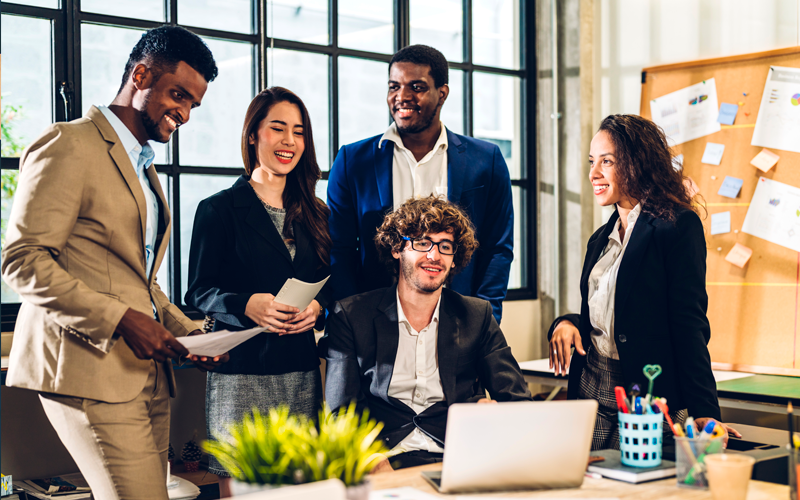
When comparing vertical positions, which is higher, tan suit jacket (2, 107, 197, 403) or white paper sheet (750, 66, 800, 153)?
white paper sheet (750, 66, 800, 153)

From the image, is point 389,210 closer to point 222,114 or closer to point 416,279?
point 416,279

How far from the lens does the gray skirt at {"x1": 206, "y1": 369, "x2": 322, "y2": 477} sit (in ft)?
6.72

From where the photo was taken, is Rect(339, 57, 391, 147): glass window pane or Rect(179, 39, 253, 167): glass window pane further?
Rect(339, 57, 391, 147): glass window pane

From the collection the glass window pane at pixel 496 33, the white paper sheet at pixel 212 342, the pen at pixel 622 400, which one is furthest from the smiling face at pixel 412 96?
the glass window pane at pixel 496 33

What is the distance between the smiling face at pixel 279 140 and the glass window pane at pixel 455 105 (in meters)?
2.71

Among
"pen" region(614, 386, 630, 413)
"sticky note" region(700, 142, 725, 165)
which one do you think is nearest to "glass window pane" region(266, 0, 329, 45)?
"sticky note" region(700, 142, 725, 165)

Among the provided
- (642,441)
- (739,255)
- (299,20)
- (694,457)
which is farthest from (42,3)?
(739,255)

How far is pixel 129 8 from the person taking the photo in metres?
3.60

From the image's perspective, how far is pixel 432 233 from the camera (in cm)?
212

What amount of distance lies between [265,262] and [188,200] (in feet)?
6.10

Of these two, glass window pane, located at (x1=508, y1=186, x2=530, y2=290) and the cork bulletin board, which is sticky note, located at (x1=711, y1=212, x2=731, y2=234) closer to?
the cork bulletin board

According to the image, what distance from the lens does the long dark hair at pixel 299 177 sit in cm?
223

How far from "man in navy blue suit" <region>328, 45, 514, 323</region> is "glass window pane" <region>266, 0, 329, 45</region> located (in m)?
1.79

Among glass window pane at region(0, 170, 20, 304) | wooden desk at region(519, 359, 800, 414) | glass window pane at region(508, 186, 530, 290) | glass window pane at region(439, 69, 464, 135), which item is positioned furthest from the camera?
glass window pane at region(508, 186, 530, 290)
